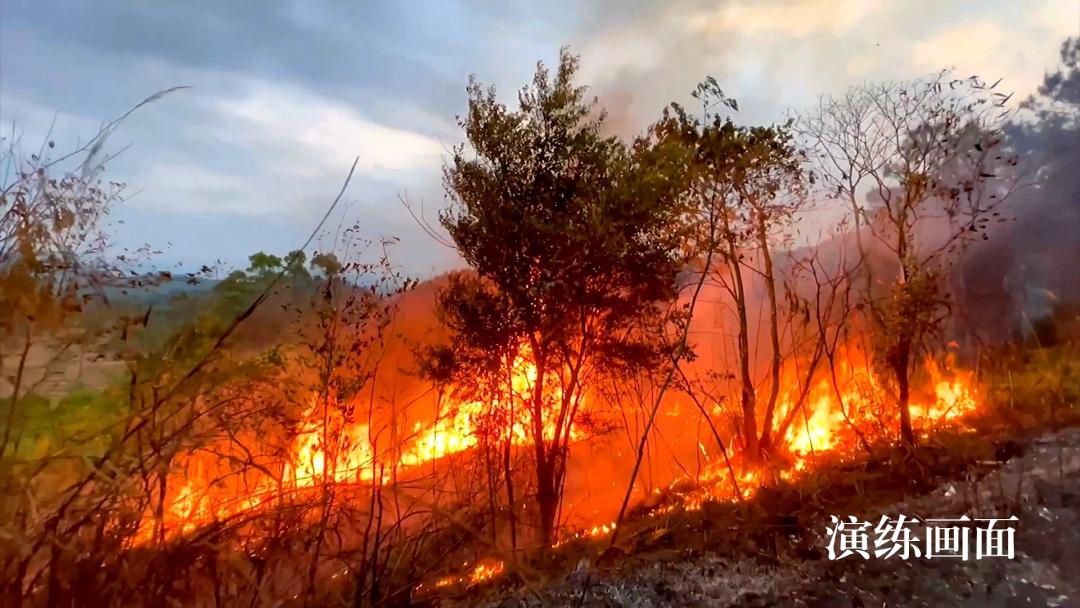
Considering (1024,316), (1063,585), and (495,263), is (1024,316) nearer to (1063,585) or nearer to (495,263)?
(1063,585)

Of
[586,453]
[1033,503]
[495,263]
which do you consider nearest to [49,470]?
[495,263]

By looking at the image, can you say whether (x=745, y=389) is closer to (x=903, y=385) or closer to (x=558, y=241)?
(x=903, y=385)

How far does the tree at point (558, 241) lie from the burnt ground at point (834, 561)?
4.56 ft

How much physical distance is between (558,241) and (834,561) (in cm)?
374

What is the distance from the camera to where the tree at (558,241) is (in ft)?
21.9

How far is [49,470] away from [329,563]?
1804 mm

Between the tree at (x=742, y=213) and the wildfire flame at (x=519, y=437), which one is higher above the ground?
the tree at (x=742, y=213)

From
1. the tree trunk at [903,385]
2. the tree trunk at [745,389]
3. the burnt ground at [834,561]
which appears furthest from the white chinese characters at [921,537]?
the tree trunk at [745,389]

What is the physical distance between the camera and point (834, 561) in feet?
19.0

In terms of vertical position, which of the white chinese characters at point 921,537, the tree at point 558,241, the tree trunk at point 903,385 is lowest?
the white chinese characters at point 921,537

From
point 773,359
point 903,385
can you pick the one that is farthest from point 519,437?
point 903,385

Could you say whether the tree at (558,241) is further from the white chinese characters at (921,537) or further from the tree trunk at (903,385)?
→ the tree trunk at (903,385)

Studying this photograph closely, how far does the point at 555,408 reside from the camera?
24.5 feet

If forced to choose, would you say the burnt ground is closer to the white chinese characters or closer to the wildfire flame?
the white chinese characters
